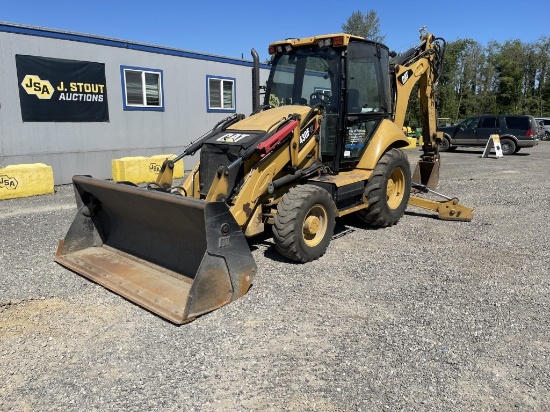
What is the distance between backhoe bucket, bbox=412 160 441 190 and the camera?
818 centimetres

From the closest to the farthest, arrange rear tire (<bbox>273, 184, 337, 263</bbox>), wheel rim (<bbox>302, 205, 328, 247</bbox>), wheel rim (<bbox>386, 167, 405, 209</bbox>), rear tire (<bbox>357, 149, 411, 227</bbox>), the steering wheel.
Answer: rear tire (<bbox>273, 184, 337, 263</bbox>), wheel rim (<bbox>302, 205, 328, 247</bbox>), the steering wheel, rear tire (<bbox>357, 149, 411, 227</bbox>), wheel rim (<bbox>386, 167, 405, 209</bbox>)

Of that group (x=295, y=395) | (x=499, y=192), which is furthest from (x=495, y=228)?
(x=295, y=395)

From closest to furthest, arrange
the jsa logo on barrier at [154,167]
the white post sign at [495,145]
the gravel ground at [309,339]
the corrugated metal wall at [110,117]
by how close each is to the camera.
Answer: the gravel ground at [309,339] → the corrugated metal wall at [110,117] → the jsa logo on barrier at [154,167] → the white post sign at [495,145]

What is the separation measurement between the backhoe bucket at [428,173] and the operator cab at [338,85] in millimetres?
2095

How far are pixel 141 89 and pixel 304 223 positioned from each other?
8.57m

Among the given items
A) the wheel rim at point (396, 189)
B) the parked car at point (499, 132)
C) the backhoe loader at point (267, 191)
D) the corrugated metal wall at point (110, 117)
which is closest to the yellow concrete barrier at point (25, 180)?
the corrugated metal wall at point (110, 117)

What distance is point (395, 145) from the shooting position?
6.87 metres

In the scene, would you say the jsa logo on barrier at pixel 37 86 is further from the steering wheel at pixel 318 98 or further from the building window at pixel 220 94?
the steering wheel at pixel 318 98

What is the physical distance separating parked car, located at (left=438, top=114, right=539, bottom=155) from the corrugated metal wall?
10.4 metres

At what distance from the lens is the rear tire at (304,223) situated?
475 centimetres

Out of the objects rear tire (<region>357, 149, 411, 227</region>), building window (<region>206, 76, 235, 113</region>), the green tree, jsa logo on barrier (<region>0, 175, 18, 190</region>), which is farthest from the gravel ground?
the green tree

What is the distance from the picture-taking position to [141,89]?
11.8 meters

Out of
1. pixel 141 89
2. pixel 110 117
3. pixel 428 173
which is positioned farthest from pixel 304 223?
pixel 141 89

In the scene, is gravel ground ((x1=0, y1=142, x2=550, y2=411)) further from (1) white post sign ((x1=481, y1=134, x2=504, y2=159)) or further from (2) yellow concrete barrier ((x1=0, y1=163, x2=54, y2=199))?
(1) white post sign ((x1=481, y1=134, x2=504, y2=159))
